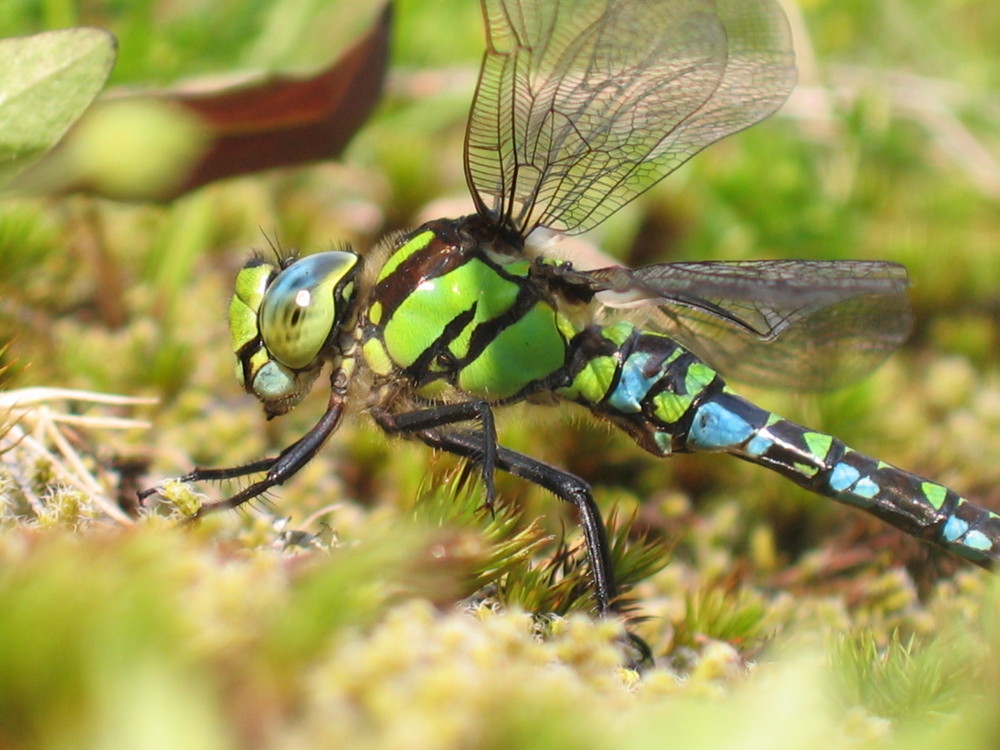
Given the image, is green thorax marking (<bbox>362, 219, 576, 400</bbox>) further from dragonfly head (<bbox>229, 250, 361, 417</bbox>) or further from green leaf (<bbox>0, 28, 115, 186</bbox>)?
green leaf (<bbox>0, 28, 115, 186</bbox>)

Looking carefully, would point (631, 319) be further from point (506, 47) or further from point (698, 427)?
point (506, 47)

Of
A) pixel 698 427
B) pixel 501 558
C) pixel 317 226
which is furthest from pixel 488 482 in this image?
pixel 317 226

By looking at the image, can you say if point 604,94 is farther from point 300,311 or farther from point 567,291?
point 300,311

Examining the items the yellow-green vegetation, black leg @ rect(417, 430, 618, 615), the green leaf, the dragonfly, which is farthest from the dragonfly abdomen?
the green leaf

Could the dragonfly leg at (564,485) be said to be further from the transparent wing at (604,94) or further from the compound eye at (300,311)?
the transparent wing at (604,94)

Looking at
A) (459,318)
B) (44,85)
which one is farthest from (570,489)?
(44,85)

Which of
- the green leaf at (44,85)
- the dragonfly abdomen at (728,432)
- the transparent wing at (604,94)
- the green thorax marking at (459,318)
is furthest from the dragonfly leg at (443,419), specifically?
the green leaf at (44,85)
